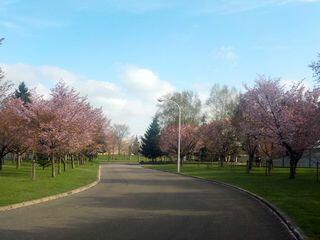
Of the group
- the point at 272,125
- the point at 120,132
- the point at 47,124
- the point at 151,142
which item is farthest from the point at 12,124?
the point at 120,132

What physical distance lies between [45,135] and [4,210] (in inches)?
788

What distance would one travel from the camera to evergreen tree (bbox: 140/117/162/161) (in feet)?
317

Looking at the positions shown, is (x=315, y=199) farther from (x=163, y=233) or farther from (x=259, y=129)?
(x=259, y=129)

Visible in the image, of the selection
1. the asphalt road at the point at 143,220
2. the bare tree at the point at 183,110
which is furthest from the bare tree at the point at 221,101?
the asphalt road at the point at 143,220

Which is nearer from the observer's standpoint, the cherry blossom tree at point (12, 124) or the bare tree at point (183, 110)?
the cherry blossom tree at point (12, 124)

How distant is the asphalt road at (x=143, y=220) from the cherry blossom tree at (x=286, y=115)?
1737cm

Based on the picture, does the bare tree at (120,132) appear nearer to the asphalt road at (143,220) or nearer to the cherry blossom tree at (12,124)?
the cherry blossom tree at (12,124)

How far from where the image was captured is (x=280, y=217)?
1552 cm

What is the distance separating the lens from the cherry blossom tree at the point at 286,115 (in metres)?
37.4

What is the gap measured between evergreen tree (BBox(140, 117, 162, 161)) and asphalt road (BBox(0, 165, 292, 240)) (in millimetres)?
74986

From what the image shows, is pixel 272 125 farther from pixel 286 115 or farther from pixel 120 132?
pixel 120 132

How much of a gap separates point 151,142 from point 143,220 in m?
82.4

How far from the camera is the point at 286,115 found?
126ft

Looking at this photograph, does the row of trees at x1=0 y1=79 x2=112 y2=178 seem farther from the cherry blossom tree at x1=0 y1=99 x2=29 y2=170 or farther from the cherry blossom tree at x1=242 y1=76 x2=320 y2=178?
the cherry blossom tree at x1=242 y1=76 x2=320 y2=178
